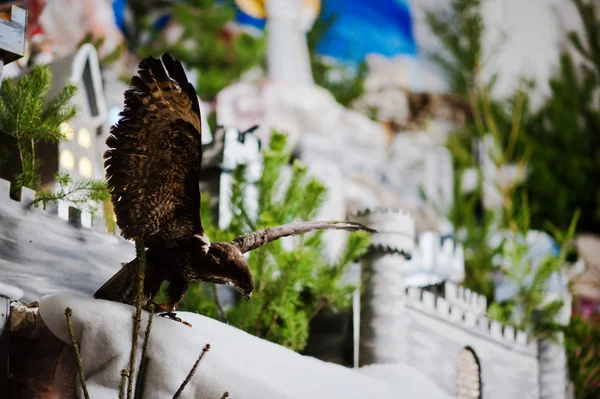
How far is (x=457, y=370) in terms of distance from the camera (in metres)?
2.41

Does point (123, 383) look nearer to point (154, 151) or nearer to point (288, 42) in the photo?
point (154, 151)

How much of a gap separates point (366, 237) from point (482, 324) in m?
0.65

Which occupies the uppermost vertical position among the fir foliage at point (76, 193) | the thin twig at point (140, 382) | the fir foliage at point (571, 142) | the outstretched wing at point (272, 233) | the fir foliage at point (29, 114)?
the fir foliage at point (571, 142)

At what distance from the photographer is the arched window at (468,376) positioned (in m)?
2.42

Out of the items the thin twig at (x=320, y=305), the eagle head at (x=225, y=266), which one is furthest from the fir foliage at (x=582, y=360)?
the eagle head at (x=225, y=266)

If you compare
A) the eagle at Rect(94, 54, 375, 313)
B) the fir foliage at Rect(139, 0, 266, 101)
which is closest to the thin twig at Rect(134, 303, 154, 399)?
the eagle at Rect(94, 54, 375, 313)

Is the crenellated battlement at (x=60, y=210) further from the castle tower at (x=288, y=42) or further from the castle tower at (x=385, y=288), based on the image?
the castle tower at (x=288, y=42)

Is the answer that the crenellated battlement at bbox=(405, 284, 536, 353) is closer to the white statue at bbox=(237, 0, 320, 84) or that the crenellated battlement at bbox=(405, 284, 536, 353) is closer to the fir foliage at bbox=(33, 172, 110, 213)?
the fir foliage at bbox=(33, 172, 110, 213)

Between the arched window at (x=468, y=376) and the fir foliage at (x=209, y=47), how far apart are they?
1972 millimetres

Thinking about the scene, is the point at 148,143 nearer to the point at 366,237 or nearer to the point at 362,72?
the point at 366,237

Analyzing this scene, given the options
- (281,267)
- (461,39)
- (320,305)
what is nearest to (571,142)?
(461,39)

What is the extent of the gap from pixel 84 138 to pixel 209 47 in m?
1.72

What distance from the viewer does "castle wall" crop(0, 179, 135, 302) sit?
1.63 metres

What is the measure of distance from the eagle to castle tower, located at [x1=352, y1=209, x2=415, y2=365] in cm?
74
